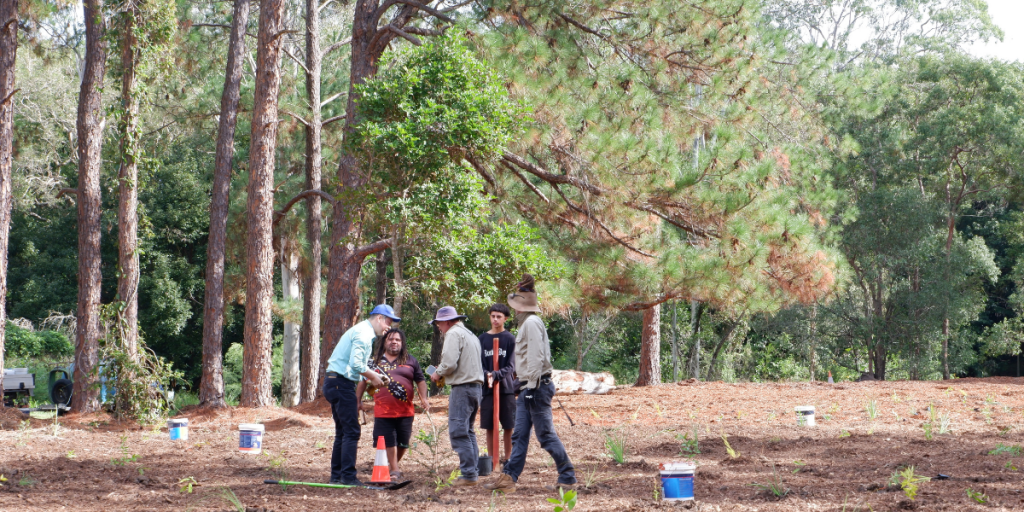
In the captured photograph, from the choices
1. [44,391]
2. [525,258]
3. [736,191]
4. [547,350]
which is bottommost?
[44,391]

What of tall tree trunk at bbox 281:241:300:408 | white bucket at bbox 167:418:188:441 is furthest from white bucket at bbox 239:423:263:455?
tall tree trunk at bbox 281:241:300:408

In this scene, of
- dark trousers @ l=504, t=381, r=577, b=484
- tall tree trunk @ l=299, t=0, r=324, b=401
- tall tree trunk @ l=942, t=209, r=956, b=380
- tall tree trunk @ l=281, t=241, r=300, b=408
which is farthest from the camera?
tall tree trunk @ l=942, t=209, r=956, b=380

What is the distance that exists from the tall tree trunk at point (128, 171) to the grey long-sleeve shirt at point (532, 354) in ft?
31.5

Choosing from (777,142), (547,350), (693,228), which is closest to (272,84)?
(693,228)

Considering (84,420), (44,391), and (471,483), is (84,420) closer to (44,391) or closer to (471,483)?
(471,483)

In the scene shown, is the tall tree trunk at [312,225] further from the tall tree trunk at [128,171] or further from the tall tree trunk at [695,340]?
the tall tree trunk at [695,340]

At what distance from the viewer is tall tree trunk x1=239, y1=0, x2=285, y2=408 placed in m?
14.0

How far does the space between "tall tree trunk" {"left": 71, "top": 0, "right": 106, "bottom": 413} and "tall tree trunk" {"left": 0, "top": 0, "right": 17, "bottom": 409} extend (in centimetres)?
127

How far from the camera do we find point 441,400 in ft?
49.4

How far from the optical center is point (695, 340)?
87.3ft

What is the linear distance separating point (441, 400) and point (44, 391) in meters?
13.5

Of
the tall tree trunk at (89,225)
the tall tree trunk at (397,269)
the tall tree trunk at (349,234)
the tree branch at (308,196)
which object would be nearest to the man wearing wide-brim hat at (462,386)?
the tall tree trunk at (397,269)

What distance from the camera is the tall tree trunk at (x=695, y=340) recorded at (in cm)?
2617

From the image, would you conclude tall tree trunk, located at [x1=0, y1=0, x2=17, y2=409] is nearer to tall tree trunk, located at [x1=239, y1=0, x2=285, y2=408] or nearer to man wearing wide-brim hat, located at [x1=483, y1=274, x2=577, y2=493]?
tall tree trunk, located at [x1=239, y1=0, x2=285, y2=408]
